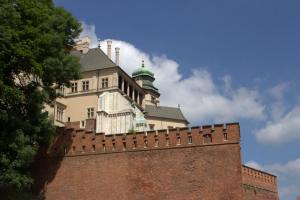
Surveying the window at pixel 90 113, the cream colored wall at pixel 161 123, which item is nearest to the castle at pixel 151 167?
the window at pixel 90 113

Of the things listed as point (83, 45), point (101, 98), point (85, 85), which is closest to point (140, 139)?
point (101, 98)

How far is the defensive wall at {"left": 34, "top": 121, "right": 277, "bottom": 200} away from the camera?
946 inches

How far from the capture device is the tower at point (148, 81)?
73244mm

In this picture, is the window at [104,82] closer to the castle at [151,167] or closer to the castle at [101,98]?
the castle at [101,98]

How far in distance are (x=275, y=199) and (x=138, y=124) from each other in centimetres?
1881

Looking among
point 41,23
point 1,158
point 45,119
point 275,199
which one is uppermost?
point 41,23

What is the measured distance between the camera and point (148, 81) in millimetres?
74875

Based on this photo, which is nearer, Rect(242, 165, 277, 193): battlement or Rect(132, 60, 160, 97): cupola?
Rect(242, 165, 277, 193): battlement

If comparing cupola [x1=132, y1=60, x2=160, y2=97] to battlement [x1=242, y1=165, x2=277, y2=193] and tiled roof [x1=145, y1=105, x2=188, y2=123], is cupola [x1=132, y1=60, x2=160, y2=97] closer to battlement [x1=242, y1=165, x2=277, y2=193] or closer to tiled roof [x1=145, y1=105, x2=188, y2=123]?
tiled roof [x1=145, y1=105, x2=188, y2=123]

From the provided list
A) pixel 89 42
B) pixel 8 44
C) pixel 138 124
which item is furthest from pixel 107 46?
pixel 8 44

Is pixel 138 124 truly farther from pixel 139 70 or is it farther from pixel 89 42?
pixel 139 70

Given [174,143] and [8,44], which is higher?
[8,44]

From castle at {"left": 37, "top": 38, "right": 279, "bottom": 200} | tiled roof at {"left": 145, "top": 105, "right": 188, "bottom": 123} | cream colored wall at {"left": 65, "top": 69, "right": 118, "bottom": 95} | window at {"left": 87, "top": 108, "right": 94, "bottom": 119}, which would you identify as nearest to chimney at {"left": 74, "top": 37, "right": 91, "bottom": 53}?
cream colored wall at {"left": 65, "top": 69, "right": 118, "bottom": 95}

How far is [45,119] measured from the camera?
25250 mm
